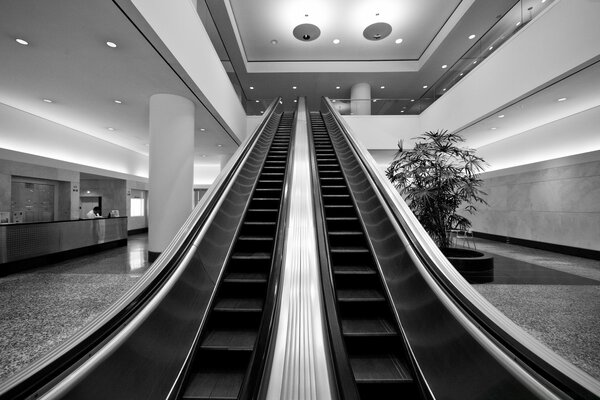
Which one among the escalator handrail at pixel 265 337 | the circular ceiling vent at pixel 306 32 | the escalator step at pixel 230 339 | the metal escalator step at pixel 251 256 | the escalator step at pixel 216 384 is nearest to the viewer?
the escalator handrail at pixel 265 337

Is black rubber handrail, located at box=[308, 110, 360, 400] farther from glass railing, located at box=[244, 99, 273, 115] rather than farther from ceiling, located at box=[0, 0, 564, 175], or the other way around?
glass railing, located at box=[244, 99, 273, 115]

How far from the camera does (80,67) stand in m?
4.78

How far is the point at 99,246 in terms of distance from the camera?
7.55 metres

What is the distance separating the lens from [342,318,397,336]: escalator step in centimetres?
199

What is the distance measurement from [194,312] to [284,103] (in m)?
14.8

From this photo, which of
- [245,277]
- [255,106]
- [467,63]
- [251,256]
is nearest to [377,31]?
[467,63]

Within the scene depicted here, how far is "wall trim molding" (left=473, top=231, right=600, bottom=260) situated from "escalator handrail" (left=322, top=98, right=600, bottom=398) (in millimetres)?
7892

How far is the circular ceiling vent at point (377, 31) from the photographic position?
31.0 ft

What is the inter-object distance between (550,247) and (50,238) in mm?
13599

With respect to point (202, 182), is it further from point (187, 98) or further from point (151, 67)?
point (151, 67)

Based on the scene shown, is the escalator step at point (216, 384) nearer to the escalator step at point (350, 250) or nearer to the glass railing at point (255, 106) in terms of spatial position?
the escalator step at point (350, 250)

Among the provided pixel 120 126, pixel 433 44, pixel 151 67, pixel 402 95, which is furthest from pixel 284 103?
pixel 151 67

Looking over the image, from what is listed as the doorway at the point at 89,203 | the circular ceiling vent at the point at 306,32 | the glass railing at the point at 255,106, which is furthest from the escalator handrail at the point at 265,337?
the doorway at the point at 89,203

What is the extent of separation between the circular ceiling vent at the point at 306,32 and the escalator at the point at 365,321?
882 cm
